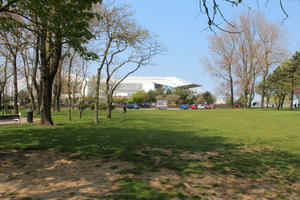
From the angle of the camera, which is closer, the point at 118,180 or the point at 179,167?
the point at 118,180

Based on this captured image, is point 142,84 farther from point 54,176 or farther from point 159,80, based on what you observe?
point 54,176

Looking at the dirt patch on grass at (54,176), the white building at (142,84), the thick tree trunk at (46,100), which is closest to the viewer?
the dirt patch on grass at (54,176)

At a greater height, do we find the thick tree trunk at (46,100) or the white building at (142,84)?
the white building at (142,84)

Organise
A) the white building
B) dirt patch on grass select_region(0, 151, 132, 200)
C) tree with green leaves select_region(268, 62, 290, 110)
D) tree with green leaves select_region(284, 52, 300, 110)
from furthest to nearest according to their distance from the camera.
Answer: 1. the white building
2. tree with green leaves select_region(268, 62, 290, 110)
3. tree with green leaves select_region(284, 52, 300, 110)
4. dirt patch on grass select_region(0, 151, 132, 200)

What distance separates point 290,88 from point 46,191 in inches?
1878

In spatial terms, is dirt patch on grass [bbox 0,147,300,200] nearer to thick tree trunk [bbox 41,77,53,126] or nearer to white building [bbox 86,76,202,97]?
thick tree trunk [bbox 41,77,53,126]

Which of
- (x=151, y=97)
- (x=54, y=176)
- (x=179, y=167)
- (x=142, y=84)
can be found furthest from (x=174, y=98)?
(x=54, y=176)

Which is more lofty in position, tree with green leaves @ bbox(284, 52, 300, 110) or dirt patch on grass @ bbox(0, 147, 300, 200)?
tree with green leaves @ bbox(284, 52, 300, 110)

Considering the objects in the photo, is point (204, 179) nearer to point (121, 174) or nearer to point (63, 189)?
point (121, 174)

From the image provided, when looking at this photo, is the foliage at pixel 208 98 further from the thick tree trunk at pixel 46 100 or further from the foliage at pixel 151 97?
the thick tree trunk at pixel 46 100

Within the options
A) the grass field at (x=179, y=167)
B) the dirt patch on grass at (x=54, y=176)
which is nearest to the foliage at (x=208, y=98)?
the grass field at (x=179, y=167)

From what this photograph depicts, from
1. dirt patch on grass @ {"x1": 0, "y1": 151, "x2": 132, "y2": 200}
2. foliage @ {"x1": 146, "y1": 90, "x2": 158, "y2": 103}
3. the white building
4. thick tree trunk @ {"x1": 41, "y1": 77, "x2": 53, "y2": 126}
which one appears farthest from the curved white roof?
dirt patch on grass @ {"x1": 0, "y1": 151, "x2": 132, "y2": 200}

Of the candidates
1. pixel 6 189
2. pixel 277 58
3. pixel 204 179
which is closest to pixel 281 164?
pixel 204 179

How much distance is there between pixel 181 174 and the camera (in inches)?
202
